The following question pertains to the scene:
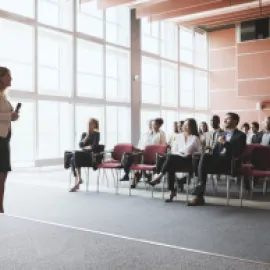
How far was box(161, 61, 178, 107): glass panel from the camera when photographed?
14992 mm

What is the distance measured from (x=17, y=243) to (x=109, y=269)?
690 mm

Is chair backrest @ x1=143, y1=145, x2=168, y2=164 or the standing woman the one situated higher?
the standing woman

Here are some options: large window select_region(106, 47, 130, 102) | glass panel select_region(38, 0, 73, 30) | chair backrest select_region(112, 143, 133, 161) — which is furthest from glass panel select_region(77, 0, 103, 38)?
chair backrest select_region(112, 143, 133, 161)

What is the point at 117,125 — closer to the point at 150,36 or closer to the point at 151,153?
the point at 150,36

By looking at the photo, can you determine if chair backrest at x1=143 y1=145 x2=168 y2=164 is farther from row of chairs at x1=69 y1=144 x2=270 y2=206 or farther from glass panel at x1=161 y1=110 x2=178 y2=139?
glass panel at x1=161 y1=110 x2=178 y2=139

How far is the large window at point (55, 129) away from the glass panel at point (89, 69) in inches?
28.8

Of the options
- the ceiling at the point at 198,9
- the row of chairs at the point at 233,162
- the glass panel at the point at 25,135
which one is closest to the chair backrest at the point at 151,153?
the row of chairs at the point at 233,162

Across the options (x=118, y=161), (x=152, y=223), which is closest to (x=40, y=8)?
(x=118, y=161)

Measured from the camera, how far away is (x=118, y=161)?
20.9ft

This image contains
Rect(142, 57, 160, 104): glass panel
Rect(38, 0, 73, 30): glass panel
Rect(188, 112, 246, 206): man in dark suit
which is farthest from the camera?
Rect(142, 57, 160, 104): glass panel

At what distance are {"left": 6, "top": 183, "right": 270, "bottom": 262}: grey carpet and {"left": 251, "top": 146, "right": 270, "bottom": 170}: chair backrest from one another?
745 millimetres

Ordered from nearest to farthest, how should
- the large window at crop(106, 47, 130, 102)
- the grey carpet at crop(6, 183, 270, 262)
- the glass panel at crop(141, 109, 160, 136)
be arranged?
the grey carpet at crop(6, 183, 270, 262) → the large window at crop(106, 47, 130, 102) → the glass panel at crop(141, 109, 160, 136)

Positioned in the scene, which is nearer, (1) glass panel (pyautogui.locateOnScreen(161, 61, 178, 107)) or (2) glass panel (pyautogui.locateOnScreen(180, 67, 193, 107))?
(1) glass panel (pyautogui.locateOnScreen(161, 61, 178, 107))

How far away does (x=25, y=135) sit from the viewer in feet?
33.1
